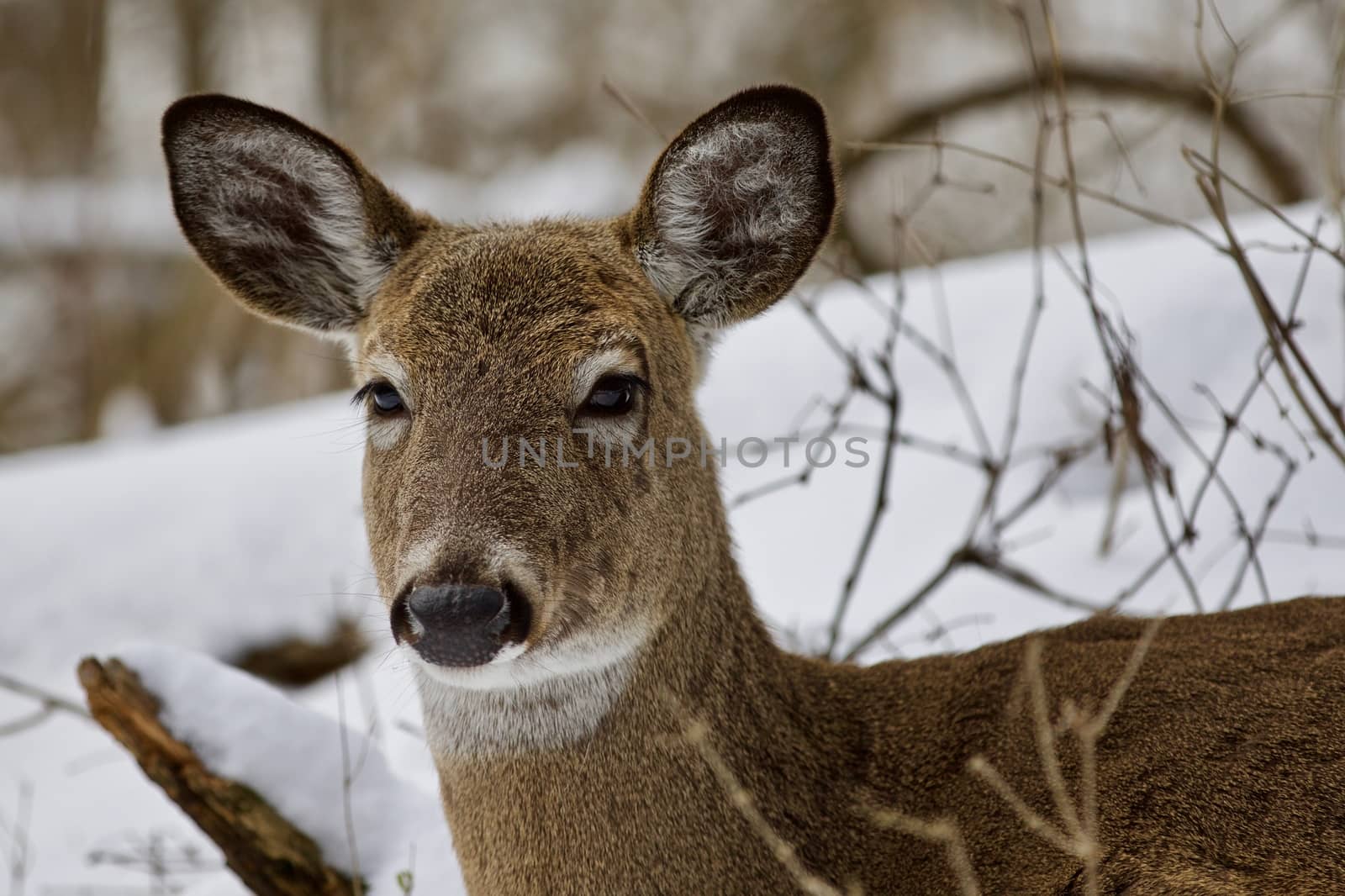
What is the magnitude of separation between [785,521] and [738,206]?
2.84 metres

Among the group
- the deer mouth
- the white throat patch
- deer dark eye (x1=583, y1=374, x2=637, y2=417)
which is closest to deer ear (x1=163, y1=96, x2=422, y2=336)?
deer dark eye (x1=583, y1=374, x2=637, y2=417)

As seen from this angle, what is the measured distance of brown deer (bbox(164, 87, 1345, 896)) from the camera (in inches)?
109

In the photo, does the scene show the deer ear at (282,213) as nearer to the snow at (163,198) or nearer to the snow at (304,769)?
the snow at (304,769)

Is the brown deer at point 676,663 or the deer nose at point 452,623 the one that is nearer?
the deer nose at point 452,623

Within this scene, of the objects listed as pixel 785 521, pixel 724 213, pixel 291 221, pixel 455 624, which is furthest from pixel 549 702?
pixel 785 521

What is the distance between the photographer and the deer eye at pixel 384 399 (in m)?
3.09

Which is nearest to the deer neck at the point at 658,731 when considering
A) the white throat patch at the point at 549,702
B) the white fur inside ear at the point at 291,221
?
the white throat patch at the point at 549,702

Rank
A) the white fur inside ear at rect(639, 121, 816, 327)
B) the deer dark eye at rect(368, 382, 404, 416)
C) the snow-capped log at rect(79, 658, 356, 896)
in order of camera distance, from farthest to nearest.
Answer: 1. the snow-capped log at rect(79, 658, 356, 896)
2. the white fur inside ear at rect(639, 121, 816, 327)
3. the deer dark eye at rect(368, 382, 404, 416)

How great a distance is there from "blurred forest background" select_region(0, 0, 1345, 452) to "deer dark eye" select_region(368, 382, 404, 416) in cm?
655

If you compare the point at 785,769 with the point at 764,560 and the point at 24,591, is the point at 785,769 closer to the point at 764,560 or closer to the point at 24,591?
the point at 764,560

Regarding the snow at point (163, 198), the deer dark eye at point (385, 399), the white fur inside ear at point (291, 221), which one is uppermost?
the snow at point (163, 198)

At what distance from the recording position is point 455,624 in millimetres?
2562

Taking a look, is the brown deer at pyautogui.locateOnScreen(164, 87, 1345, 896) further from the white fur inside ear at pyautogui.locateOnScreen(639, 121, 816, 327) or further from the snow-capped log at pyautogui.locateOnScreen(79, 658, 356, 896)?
the snow-capped log at pyautogui.locateOnScreen(79, 658, 356, 896)

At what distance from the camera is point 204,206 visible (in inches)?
137
